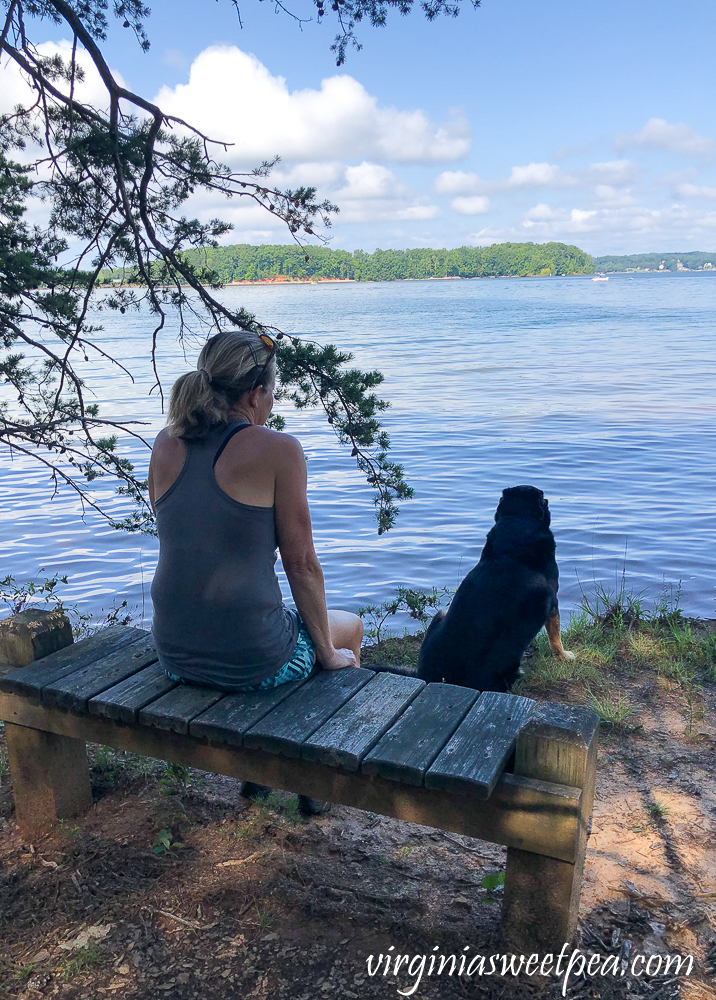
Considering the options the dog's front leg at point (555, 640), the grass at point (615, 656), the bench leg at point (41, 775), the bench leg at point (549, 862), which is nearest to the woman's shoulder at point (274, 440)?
the bench leg at point (549, 862)

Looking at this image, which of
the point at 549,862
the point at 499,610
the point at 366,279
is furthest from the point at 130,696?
the point at 366,279

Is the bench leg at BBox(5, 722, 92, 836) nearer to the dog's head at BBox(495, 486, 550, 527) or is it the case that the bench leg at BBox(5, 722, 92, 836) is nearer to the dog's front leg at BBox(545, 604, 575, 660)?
the dog's head at BBox(495, 486, 550, 527)

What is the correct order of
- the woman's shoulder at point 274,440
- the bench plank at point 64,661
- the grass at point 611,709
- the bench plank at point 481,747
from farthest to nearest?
the grass at point 611,709 < the bench plank at point 64,661 < the woman's shoulder at point 274,440 < the bench plank at point 481,747

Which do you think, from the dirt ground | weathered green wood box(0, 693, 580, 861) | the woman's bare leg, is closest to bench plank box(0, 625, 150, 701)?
weathered green wood box(0, 693, 580, 861)

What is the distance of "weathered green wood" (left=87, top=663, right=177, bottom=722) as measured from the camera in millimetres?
2619

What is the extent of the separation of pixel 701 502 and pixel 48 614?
852cm

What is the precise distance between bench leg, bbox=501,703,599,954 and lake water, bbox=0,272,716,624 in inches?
153

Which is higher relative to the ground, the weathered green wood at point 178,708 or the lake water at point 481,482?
the weathered green wood at point 178,708

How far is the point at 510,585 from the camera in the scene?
13.3 ft

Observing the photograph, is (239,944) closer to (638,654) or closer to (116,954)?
(116,954)

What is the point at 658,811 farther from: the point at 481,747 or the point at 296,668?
the point at 296,668

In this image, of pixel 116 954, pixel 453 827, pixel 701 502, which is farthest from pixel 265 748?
pixel 701 502

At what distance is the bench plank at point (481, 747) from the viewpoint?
214 centimetres

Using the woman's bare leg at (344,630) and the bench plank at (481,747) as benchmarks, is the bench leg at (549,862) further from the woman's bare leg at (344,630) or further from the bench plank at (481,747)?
the woman's bare leg at (344,630)
